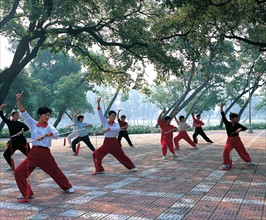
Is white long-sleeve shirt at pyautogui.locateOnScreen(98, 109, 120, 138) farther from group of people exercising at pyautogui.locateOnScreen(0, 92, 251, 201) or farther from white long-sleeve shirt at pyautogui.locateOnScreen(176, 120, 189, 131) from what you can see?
white long-sleeve shirt at pyautogui.locateOnScreen(176, 120, 189, 131)

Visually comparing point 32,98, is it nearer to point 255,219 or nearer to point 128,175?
point 128,175

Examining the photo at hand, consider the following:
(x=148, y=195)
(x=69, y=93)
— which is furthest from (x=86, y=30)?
(x=69, y=93)

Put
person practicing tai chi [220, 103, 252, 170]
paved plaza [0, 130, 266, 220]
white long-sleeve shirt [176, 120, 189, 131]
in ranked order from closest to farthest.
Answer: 1. paved plaza [0, 130, 266, 220]
2. person practicing tai chi [220, 103, 252, 170]
3. white long-sleeve shirt [176, 120, 189, 131]

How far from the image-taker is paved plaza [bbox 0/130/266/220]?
5184 millimetres

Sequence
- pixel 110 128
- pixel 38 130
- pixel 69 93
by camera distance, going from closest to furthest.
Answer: pixel 38 130 < pixel 110 128 < pixel 69 93

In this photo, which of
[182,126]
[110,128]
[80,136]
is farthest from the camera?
[182,126]

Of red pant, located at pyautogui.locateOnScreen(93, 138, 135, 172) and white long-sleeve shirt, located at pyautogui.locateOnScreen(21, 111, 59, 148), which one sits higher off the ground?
white long-sleeve shirt, located at pyautogui.locateOnScreen(21, 111, 59, 148)

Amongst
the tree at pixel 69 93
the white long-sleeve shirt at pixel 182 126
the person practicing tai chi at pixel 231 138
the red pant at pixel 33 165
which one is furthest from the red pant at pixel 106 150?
the tree at pixel 69 93

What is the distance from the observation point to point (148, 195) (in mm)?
6402

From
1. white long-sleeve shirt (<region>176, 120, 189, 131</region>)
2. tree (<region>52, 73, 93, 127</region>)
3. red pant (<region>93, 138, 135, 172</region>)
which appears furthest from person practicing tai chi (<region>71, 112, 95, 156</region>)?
tree (<region>52, 73, 93, 127</region>)

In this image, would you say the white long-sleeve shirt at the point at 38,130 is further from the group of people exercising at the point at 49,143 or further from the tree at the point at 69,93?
the tree at the point at 69,93

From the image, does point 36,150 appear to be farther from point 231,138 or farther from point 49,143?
point 231,138

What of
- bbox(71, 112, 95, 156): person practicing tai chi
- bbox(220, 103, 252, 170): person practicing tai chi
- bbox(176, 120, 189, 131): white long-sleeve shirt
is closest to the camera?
bbox(220, 103, 252, 170): person practicing tai chi

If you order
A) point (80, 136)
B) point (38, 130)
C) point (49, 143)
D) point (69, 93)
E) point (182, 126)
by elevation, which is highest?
point (69, 93)
